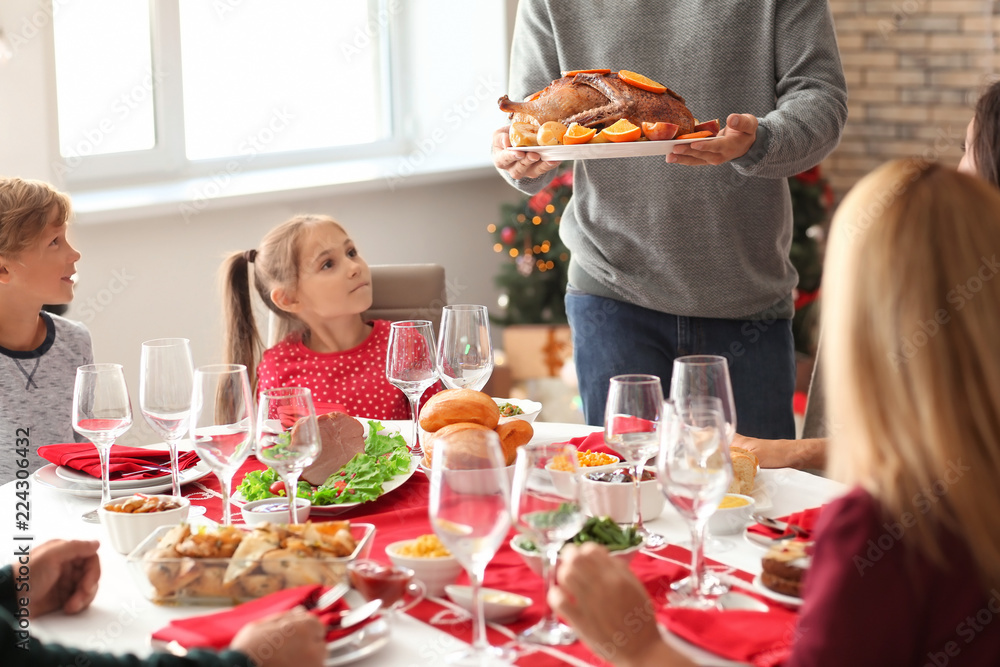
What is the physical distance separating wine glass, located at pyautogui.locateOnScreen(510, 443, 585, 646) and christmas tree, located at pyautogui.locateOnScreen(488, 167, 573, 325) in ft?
9.45

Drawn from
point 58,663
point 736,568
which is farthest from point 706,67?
point 58,663

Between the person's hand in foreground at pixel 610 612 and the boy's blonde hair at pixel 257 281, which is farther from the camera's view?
the boy's blonde hair at pixel 257 281

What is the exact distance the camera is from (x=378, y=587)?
40.8 inches

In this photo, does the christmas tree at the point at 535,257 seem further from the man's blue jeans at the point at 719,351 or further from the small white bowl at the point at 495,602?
the small white bowl at the point at 495,602

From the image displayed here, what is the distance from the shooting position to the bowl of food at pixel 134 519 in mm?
1262

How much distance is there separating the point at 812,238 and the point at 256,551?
3541 mm

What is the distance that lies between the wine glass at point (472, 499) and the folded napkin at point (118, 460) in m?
0.75

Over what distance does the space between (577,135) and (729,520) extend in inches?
30.5

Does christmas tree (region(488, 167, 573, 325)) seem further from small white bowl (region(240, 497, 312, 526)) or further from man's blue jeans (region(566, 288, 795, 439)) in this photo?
small white bowl (region(240, 497, 312, 526))

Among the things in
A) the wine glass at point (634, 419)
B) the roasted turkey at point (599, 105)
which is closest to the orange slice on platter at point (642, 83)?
the roasted turkey at point (599, 105)

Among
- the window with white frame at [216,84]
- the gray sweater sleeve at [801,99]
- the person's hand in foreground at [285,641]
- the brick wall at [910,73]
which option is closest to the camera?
the person's hand in foreground at [285,641]

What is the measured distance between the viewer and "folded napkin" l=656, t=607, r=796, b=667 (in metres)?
0.95

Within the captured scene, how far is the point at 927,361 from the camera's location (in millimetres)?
834

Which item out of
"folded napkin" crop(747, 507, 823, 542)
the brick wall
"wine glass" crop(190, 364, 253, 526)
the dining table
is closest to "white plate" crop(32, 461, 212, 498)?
the dining table
